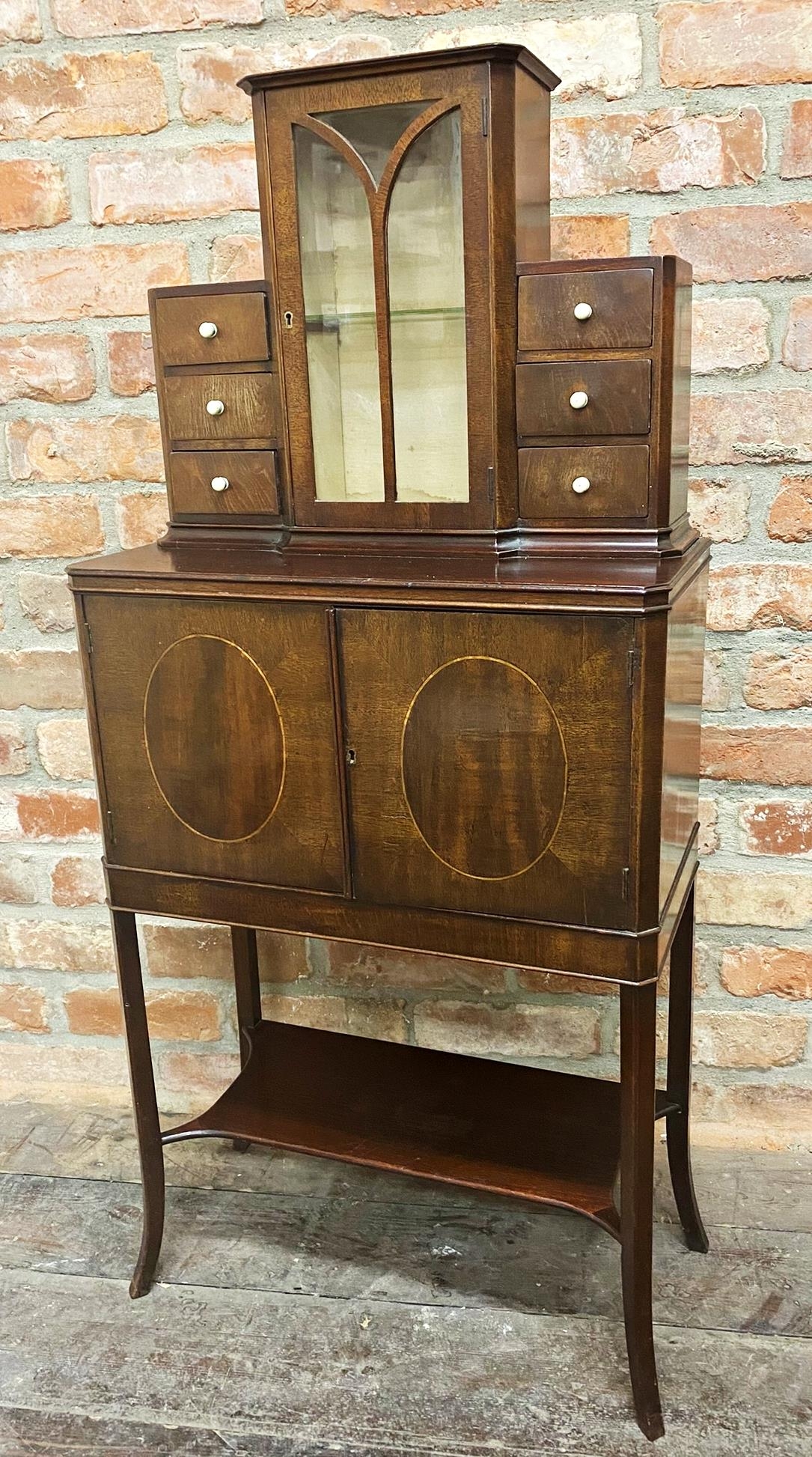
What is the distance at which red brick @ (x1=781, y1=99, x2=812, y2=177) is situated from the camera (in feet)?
5.14

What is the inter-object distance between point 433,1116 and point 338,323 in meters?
1.03

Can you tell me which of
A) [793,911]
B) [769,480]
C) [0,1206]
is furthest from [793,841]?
[0,1206]

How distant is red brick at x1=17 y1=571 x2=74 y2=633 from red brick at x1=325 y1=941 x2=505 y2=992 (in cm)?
68

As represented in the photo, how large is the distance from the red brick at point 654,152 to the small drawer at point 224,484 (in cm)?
58

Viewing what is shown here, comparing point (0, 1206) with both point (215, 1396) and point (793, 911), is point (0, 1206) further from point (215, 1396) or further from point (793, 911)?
point (793, 911)

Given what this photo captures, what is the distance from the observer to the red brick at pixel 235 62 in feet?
5.46

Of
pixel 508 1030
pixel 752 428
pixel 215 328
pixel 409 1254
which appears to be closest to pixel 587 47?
pixel 752 428

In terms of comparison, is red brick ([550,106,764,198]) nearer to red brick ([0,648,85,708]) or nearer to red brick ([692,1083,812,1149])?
red brick ([0,648,85,708])

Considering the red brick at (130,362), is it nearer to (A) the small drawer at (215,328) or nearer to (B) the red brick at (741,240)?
(A) the small drawer at (215,328)

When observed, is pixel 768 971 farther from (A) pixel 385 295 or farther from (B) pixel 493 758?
(A) pixel 385 295

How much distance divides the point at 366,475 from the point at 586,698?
0.39 m

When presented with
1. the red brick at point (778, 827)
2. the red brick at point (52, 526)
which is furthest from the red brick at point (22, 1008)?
the red brick at point (778, 827)

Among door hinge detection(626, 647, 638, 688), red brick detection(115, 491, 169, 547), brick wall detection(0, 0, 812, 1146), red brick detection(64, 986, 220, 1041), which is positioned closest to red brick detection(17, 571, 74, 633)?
brick wall detection(0, 0, 812, 1146)

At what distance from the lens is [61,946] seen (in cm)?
211
